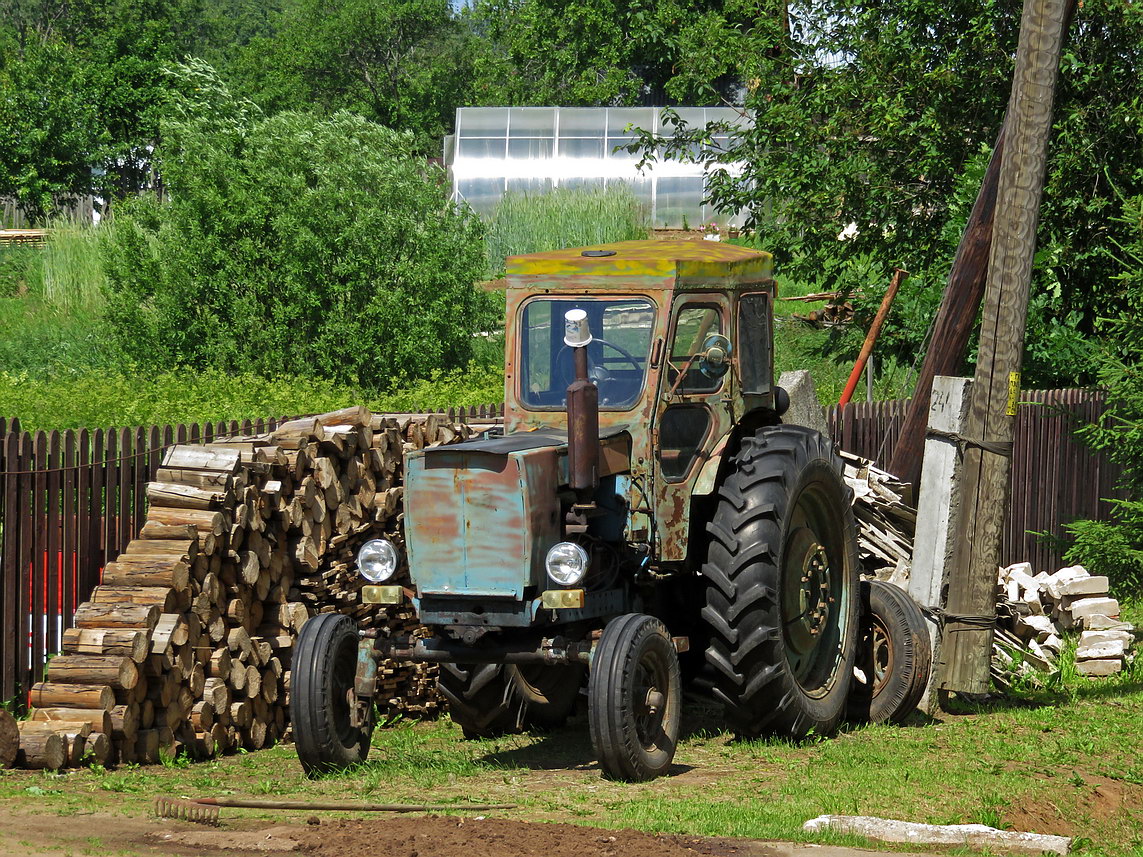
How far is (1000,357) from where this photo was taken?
9.41 m

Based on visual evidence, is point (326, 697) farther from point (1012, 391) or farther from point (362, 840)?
point (1012, 391)

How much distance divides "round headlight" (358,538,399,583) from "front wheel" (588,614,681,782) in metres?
1.21

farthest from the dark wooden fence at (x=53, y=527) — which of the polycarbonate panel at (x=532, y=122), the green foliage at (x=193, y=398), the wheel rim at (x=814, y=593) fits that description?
the polycarbonate panel at (x=532, y=122)

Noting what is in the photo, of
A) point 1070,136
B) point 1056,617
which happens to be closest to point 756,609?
point 1056,617

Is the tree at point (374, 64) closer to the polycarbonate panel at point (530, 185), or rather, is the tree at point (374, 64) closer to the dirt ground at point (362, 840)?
the polycarbonate panel at point (530, 185)

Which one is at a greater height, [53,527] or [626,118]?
[626,118]

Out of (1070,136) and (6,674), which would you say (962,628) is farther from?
(1070,136)

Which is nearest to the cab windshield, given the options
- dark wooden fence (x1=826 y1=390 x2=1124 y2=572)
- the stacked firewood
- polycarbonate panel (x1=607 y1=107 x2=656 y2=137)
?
the stacked firewood

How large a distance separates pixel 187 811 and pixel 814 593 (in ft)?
13.5

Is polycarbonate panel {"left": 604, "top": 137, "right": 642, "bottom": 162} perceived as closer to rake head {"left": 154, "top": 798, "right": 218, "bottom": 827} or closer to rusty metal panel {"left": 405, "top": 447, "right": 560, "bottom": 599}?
rusty metal panel {"left": 405, "top": 447, "right": 560, "bottom": 599}

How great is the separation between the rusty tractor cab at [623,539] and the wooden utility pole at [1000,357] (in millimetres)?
1057

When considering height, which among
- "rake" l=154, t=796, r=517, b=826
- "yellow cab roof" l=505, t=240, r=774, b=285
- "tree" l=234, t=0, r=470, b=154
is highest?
"tree" l=234, t=0, r=470, b=154

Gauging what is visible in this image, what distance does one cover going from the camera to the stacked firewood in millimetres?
7566

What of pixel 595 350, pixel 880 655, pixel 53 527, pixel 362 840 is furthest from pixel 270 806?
pixel 880 655
